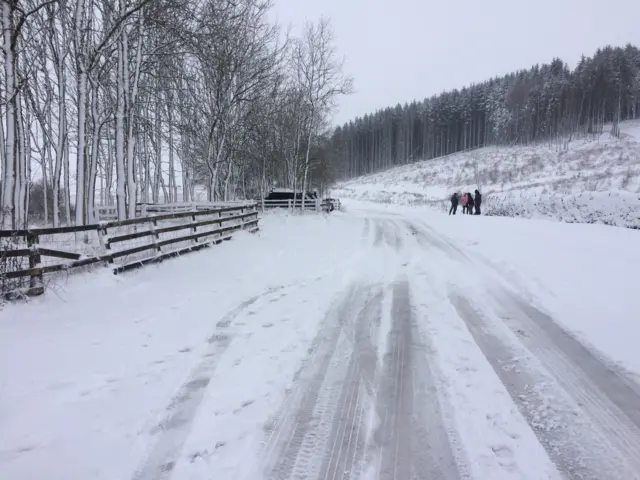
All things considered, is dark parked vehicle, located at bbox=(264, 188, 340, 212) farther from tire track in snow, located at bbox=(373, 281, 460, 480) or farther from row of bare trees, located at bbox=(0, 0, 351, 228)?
tire track in snow, located at bbox=(373, 281, 460, 480)

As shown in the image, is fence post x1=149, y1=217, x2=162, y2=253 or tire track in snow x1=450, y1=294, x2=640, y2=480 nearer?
tire track in snow x1=450, y1=294, x2=640, y2=480

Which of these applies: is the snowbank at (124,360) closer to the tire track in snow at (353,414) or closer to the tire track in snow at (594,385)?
the tire track in snow at (353,414)

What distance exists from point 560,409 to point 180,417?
3.22m

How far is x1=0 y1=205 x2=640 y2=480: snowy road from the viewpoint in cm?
261

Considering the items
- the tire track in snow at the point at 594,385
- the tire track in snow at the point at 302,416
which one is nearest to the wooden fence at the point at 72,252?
the tire track in snow at the point at 302,416

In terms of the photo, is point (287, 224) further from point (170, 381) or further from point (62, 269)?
point (170, 381)

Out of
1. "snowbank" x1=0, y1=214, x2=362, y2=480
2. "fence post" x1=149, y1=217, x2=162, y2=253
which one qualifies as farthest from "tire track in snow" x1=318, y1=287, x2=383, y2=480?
"fence post" x1=149, y1=217, x2=162, y2=253

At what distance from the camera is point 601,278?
690 cm

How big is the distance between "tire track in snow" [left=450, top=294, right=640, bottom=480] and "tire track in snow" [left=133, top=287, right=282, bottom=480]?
2.69 metres

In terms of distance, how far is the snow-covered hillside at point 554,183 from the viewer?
1466cm

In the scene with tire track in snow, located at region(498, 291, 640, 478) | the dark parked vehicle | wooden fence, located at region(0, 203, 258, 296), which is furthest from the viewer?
the dark parked vehicle

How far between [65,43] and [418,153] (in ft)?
299

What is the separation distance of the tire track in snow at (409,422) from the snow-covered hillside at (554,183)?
1336 centimetres

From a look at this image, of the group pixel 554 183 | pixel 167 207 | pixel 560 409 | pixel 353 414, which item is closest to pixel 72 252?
pixel 353 414
